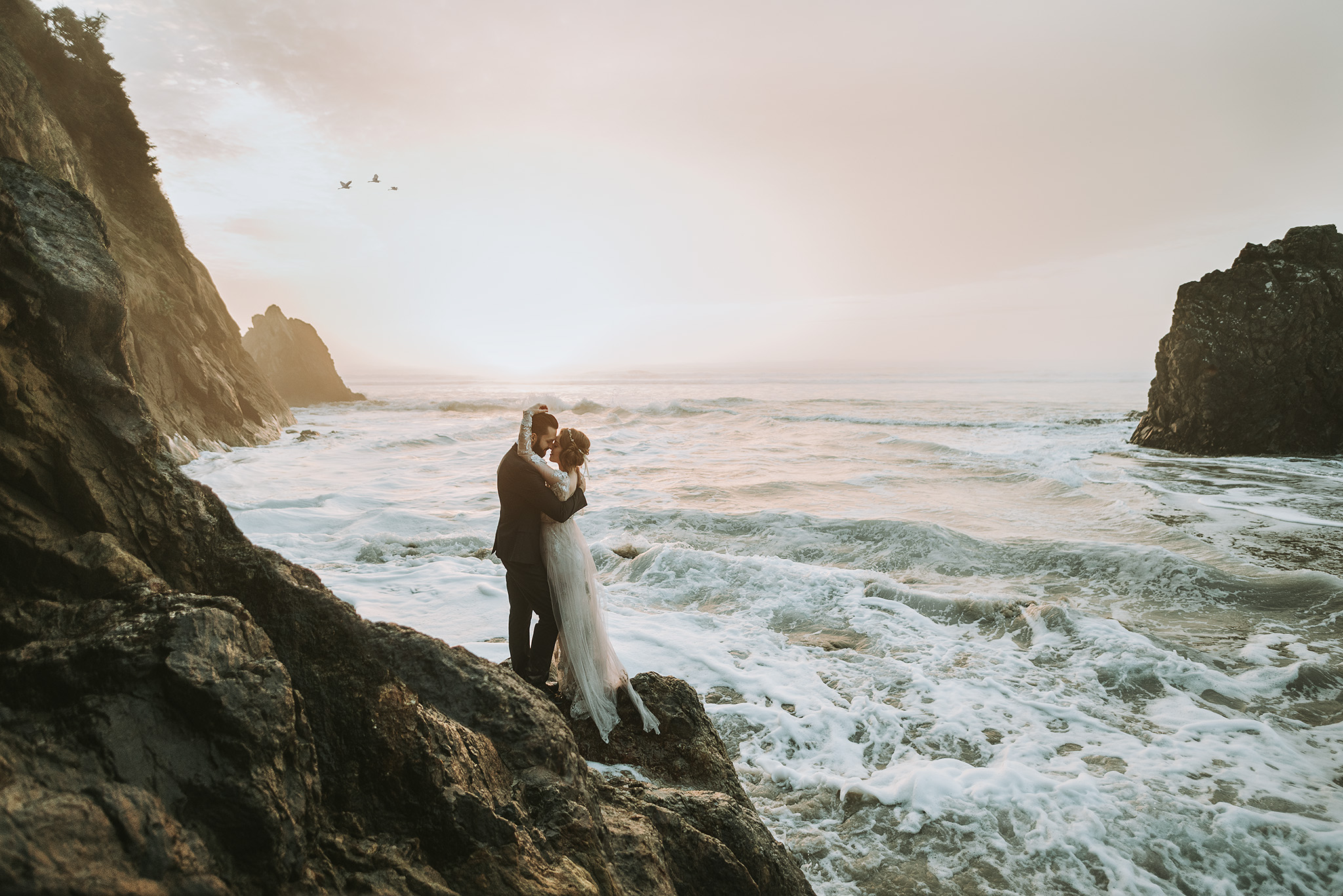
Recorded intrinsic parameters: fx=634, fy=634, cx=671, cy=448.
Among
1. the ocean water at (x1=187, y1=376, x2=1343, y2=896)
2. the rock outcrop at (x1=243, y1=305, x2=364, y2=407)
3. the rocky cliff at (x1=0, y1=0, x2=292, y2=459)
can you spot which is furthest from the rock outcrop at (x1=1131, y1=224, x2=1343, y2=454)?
the rock outcrop at (x1=243, y1=305, x2=364, y2=407)

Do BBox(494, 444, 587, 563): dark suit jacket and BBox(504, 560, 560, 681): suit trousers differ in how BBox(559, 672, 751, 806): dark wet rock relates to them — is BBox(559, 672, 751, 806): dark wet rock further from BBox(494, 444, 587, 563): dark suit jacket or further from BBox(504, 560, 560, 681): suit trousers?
BBox(494, 444, 587, 563): dark suit jacket

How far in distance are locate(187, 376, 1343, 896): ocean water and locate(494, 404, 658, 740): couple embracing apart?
119cm

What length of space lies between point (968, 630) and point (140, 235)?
82.6 feet

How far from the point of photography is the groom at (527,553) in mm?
4211

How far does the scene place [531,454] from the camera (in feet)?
14.0

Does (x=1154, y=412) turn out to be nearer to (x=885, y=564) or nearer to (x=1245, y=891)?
(x=885, y=564)

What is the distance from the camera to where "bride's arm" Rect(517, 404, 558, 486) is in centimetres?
416

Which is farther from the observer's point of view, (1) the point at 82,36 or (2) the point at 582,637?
(1) the point at 82,36

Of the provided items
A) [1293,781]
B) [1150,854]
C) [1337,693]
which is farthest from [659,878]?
[1337,693]

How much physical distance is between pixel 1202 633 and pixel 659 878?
7.72 metres

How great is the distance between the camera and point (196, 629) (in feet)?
6.37

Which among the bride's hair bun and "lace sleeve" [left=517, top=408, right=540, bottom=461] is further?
the bride's hair bun

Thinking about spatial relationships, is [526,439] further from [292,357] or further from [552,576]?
[292,357]

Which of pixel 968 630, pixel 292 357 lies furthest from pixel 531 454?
pixel 292 357
